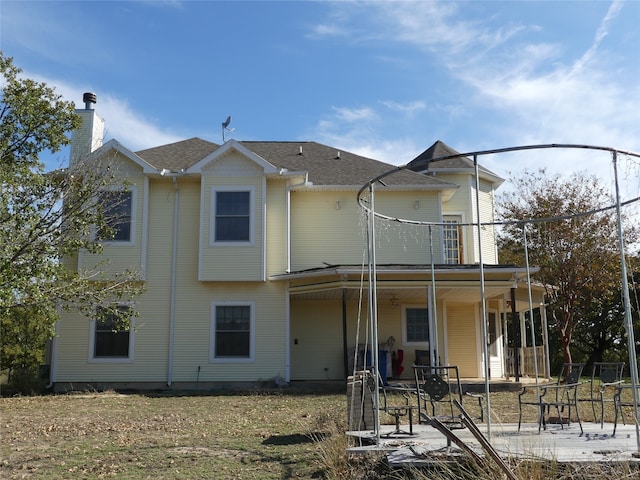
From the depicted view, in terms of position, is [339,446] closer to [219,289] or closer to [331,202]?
[219,289]

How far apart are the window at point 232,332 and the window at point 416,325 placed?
486 cm

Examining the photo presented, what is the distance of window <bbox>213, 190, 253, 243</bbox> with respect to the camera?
1816 centimetres

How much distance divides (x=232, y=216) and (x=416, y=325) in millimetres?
6639

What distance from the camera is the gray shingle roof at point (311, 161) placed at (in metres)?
19.6

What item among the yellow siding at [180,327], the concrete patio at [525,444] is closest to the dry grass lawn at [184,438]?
the concrete patio at [525,444]

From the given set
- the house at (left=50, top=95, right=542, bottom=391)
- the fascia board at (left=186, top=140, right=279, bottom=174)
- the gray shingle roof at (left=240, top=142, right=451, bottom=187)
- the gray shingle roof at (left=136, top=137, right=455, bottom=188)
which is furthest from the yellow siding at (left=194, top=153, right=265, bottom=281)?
the gray shingle roof at (left=240, top=142, right=451, bottom=187)

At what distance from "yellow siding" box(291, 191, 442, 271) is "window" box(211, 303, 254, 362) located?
218 cm

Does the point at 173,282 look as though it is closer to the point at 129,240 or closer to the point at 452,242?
the point at 129,240

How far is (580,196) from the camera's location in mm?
25469

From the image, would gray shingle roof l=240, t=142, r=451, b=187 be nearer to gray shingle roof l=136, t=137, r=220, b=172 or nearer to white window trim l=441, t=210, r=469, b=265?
white window trim l=441, t=210, r=469, b=265

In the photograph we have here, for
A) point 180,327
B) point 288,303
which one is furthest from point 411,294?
point 180,327

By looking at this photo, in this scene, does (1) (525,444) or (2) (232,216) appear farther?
(2) (232,216)

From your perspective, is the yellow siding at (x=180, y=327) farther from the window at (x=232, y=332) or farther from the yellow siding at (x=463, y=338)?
the yellow siding at (x=463, y=338)

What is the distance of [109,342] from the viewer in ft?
59.4
